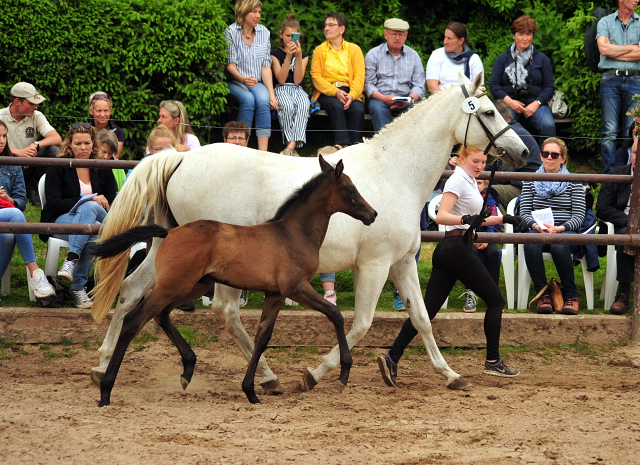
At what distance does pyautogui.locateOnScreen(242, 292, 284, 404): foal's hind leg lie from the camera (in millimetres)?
5137

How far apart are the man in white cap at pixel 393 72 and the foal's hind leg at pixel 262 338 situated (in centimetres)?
426

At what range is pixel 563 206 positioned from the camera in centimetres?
739

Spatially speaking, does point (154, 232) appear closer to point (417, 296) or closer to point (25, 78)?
point (417, 296)

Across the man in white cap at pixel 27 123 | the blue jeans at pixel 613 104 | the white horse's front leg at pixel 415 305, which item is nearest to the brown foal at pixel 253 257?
the white horse's front leg at pixel 415 305

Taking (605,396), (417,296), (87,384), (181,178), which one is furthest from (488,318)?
(87,384)

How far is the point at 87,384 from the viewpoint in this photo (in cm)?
554

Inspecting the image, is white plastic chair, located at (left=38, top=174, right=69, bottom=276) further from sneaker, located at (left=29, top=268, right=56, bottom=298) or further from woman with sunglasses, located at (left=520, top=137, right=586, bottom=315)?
woman with sunglasses, located at (left=520, top=137, right=586, bottom=315)

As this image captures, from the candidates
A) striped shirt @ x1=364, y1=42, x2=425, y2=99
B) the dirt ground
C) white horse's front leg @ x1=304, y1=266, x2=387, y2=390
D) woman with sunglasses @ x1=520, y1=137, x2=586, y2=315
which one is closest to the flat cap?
striped shirt @ x1=364, y1=42, x2=425, y2=99

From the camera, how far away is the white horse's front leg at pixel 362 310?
553 centimetres

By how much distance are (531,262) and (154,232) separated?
367 cm

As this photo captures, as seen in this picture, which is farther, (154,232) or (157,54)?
(157,54)

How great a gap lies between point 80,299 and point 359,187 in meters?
2.69

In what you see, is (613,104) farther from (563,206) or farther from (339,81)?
(339,81)

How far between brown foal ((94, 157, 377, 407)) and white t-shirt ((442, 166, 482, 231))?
0.89 metres
